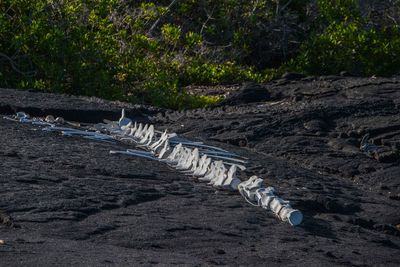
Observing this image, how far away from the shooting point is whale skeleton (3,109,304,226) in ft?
16.4

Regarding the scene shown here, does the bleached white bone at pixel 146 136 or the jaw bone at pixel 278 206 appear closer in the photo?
the jaw bone at pixel 278 206

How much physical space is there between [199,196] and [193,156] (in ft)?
2.69

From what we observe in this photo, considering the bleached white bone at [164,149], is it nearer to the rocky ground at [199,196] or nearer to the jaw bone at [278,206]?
the rocky ground at [199,196]

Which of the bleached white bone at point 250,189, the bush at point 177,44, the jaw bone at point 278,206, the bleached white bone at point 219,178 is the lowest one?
the bush at point 177,44

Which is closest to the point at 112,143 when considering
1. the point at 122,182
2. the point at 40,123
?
the point at 40,123

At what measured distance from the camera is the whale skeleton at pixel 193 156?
498 centimetres

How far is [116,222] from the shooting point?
422 centimetres

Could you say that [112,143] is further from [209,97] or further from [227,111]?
[209,97]

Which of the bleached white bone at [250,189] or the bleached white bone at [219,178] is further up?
the bleached white bone at [250,189]

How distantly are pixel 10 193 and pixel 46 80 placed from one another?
706 cm

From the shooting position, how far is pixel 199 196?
16.6 ft

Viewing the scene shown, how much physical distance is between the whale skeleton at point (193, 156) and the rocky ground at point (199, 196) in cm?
8

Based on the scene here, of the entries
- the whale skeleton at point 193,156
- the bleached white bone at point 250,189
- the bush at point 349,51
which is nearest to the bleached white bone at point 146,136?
the whale skeleton at point 193,156

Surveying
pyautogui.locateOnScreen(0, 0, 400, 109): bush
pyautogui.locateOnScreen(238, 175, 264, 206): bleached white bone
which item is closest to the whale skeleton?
pyautogui.locateOnScreen(238, 175, 264, 206): bleached white bone
